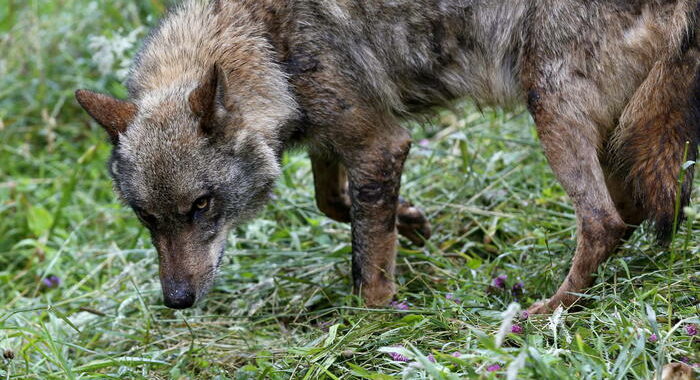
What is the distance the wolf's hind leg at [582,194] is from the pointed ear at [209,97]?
1605mm

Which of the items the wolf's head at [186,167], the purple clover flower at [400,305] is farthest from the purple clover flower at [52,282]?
the purple clover flower at [400,305]

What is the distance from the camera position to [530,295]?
477 cm

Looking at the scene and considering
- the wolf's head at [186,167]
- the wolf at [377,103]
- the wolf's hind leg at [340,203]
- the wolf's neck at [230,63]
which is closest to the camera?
the wolf at [377,103]

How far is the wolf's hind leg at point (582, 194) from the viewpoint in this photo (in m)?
4.32

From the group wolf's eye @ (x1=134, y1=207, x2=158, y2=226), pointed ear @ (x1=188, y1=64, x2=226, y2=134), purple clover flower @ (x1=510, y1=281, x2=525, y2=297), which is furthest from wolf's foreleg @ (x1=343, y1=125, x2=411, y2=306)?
wolf's eye @ (x1=134, y1=207, x2=158, y2=226)

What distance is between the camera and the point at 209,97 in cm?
434

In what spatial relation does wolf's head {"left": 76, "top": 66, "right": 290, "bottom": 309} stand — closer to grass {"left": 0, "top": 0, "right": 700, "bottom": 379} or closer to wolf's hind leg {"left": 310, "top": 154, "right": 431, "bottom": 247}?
grass {"left": 0, "top": 0, "right": 700, "bottom": 379}

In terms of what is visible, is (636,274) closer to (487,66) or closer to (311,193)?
(487,66)

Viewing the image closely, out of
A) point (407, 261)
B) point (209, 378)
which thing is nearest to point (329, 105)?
point (407, 261)

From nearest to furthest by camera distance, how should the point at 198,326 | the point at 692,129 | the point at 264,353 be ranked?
the point at 692,129 < the point at 264,353 < the point at 198,326

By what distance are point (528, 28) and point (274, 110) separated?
1394 mm

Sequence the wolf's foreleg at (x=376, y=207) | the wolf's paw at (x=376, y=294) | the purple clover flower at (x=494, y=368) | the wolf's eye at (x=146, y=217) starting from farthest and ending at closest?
1. the wolf's paw at (x=376, y=294)
2. the wolf's foreleg at (x=376, y=207)
3. the wolf's eye at (x=146, y=217)
4. the purple clover flower at (x=494, y=368)

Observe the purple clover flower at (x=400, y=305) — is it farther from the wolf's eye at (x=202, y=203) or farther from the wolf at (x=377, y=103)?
the wolf's eye at (x=202, y=203)

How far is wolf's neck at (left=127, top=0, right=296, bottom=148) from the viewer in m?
4.68
